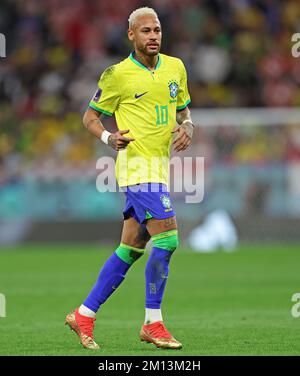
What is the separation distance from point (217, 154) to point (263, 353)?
12.8 meters

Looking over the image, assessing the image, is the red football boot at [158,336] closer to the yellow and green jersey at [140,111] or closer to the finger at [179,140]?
the yellow and green jersey at [140,111]

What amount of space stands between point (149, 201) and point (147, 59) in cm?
108

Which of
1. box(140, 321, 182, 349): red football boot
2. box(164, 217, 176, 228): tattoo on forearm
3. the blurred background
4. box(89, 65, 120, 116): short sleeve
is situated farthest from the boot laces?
the blurred background

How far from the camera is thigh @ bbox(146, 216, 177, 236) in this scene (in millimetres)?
7820

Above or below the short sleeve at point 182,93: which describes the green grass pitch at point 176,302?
below

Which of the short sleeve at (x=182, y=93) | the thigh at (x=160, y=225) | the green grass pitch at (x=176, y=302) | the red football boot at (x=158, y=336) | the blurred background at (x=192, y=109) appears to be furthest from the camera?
the blurred background at (x=192, y=109)

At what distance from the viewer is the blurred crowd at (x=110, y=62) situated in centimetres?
2030

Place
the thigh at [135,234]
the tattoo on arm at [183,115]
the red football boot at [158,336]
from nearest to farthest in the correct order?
the red football boot at [158,336]
the thigh at [135,234]
the tattoo on arm at [183,115]

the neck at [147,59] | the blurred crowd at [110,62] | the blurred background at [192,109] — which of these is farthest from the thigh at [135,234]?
the blurred crowd at [110,62]

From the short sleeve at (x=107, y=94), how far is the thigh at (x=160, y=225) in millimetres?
902

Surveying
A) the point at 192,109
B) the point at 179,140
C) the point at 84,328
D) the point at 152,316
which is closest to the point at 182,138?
the point at 179,140

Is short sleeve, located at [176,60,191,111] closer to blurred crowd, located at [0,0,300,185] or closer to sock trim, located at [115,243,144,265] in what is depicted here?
sock trim, located at [115,243,144,265]

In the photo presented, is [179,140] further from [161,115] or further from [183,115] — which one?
[183,115]

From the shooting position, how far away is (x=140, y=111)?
804 centimetres
